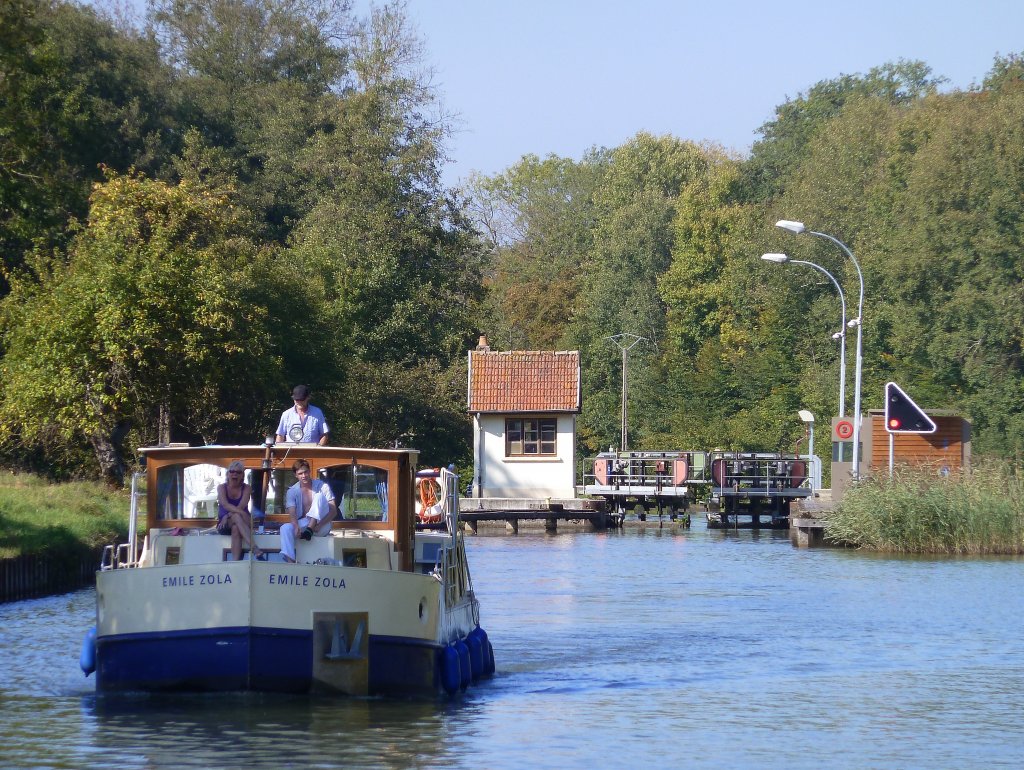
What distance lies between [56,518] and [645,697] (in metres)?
15.5

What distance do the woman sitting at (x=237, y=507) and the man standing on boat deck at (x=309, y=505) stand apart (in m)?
0.41

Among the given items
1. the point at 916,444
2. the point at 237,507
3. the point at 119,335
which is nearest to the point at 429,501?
the point at 237,507

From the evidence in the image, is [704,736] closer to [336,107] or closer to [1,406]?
[1,406]

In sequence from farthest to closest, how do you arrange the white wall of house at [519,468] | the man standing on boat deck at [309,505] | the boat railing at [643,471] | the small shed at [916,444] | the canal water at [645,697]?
the boat railing at [643,471] < the white wall of house at [519,468] < the small shed at [916,444] < the man standing on boat deck at [309,505] < the canal water at [645,697]

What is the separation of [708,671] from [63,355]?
24054 mm

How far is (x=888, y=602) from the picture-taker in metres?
27.4

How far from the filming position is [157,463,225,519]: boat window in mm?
17188

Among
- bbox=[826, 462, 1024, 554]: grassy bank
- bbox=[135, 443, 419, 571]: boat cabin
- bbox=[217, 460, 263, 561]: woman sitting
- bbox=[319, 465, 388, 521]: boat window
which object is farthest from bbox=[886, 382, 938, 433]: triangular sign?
bbox=[217, 460, 263, 561]: woman sitting

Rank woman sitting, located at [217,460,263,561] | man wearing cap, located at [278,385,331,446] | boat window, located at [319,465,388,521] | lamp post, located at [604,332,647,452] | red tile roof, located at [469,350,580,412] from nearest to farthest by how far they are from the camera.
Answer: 1. woman sitting, located at [217,460,263,561]
2. boat window, located at [319,465,388,521]
3. man wearing cap, located at [278,385,331,446]
4. red tile roof, located at [469,350,580,412]
5. lamp post, located at [604,332,647,452]

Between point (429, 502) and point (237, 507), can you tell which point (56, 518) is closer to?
point (429, 502)

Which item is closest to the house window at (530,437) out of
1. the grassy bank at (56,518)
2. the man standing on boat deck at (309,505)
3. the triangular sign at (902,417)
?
the triangular sign at (902,417)

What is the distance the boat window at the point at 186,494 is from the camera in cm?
1719

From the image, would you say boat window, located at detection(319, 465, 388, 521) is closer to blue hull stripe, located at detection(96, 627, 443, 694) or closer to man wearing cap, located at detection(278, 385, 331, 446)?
man wearing cap, located at detection(278, 385, 331, 446)

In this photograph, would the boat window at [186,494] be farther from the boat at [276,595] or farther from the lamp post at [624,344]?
the lamp post at [624,344]
